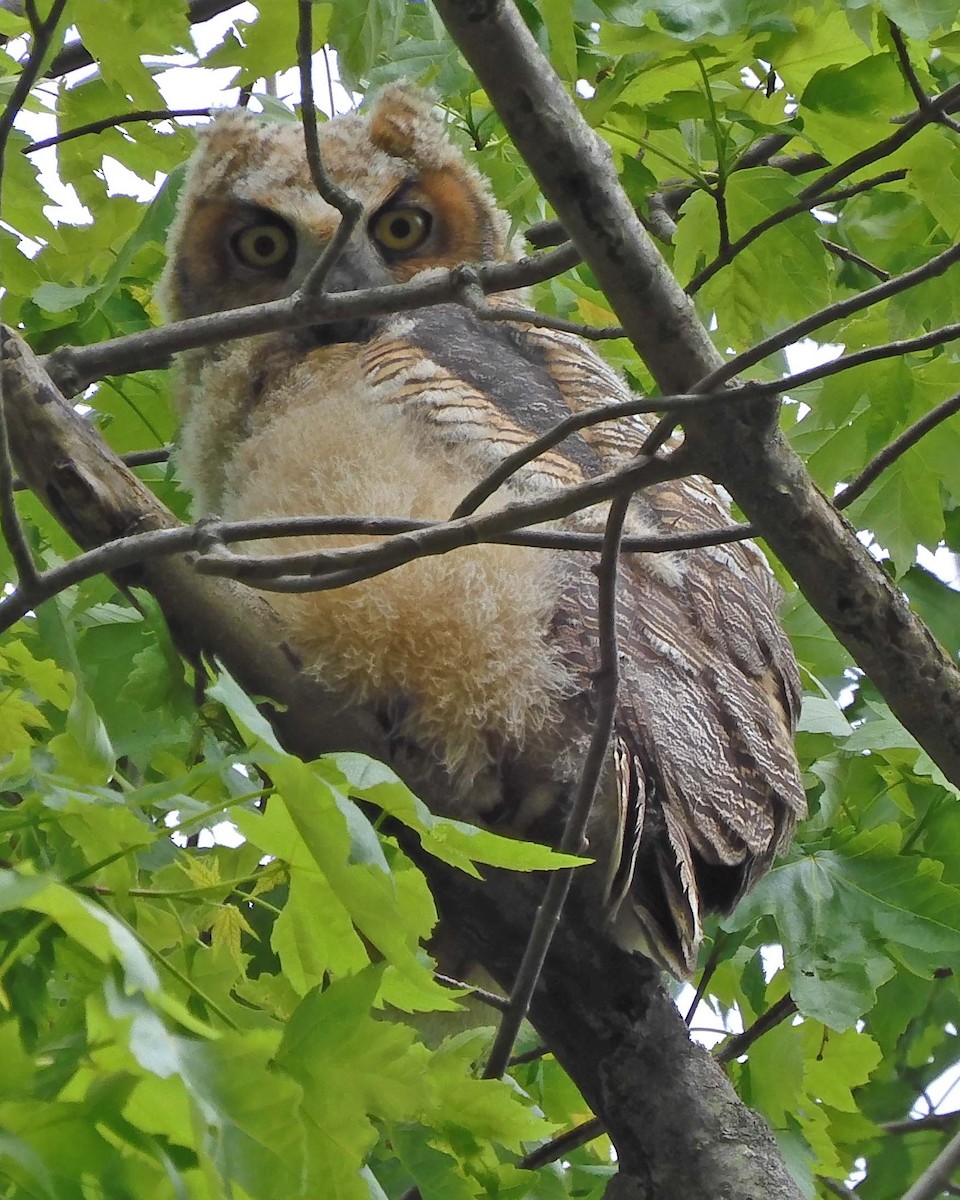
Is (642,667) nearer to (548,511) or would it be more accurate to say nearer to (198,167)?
(548,511)

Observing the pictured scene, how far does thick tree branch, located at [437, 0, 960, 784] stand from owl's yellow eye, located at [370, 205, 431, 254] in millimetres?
1668

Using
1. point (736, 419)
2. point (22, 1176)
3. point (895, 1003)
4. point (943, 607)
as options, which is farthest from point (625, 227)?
point (895, 1003)

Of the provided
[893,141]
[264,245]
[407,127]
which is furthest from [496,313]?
[407,127]

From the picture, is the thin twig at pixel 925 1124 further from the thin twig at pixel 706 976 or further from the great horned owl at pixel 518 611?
the great horned owl at pixel 518 611

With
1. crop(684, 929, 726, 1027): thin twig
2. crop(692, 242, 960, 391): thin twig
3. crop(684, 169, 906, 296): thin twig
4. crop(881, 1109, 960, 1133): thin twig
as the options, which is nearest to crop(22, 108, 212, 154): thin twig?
crop(684, 169, 906, 296): thin twig

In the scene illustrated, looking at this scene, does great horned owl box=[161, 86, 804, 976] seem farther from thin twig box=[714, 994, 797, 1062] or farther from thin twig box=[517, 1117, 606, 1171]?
thin twig box=[714, 994, 797, 1062]

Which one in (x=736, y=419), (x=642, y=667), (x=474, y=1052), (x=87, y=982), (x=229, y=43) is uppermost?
(x=229, y=43)

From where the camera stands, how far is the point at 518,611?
1.97 m

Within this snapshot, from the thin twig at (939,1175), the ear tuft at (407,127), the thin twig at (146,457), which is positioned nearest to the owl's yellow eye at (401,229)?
the ear tuft at (407,127)

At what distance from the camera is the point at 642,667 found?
1999 mm

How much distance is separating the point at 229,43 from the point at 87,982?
1.47 m

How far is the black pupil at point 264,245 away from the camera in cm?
299

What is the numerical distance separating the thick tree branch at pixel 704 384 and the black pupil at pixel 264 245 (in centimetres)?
168

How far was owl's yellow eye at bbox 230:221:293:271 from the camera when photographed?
2986 mm
